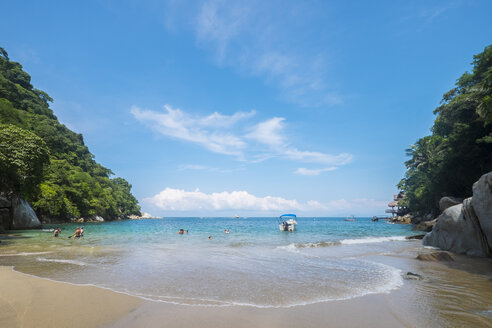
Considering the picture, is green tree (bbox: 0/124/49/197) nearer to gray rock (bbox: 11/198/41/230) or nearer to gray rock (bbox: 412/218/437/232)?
gray rock (bbox: 11/198/41/230)

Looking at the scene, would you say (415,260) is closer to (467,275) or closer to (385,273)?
(467,275)

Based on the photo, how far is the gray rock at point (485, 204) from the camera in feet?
42.1

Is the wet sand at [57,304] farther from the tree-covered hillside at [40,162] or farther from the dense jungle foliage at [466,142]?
the dense jungle foliage at [466,142]

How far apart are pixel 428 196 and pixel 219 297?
54111 mm

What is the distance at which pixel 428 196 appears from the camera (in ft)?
153

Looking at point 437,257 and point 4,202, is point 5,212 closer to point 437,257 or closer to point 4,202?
point 4,202

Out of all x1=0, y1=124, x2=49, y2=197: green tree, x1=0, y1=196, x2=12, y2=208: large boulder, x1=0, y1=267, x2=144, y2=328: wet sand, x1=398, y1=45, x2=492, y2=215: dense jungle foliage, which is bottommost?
x1=0, y1=267, x2=144, y2=328: wet sand

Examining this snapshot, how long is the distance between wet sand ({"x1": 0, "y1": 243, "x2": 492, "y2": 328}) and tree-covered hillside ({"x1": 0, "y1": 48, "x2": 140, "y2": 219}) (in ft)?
53.0

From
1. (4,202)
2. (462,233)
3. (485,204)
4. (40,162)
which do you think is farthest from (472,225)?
(4,202)

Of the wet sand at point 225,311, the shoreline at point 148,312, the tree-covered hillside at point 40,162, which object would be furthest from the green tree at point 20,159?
the shoreline at point 148,312

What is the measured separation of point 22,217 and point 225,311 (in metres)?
40.7

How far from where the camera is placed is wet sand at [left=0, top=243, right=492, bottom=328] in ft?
16.0

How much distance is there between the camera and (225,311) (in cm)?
562

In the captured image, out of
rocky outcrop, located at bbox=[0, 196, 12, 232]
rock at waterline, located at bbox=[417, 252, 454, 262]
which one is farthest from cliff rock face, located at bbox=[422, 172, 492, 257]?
rocky outcrop, located at bbox=[0, 196, 12, 232]
